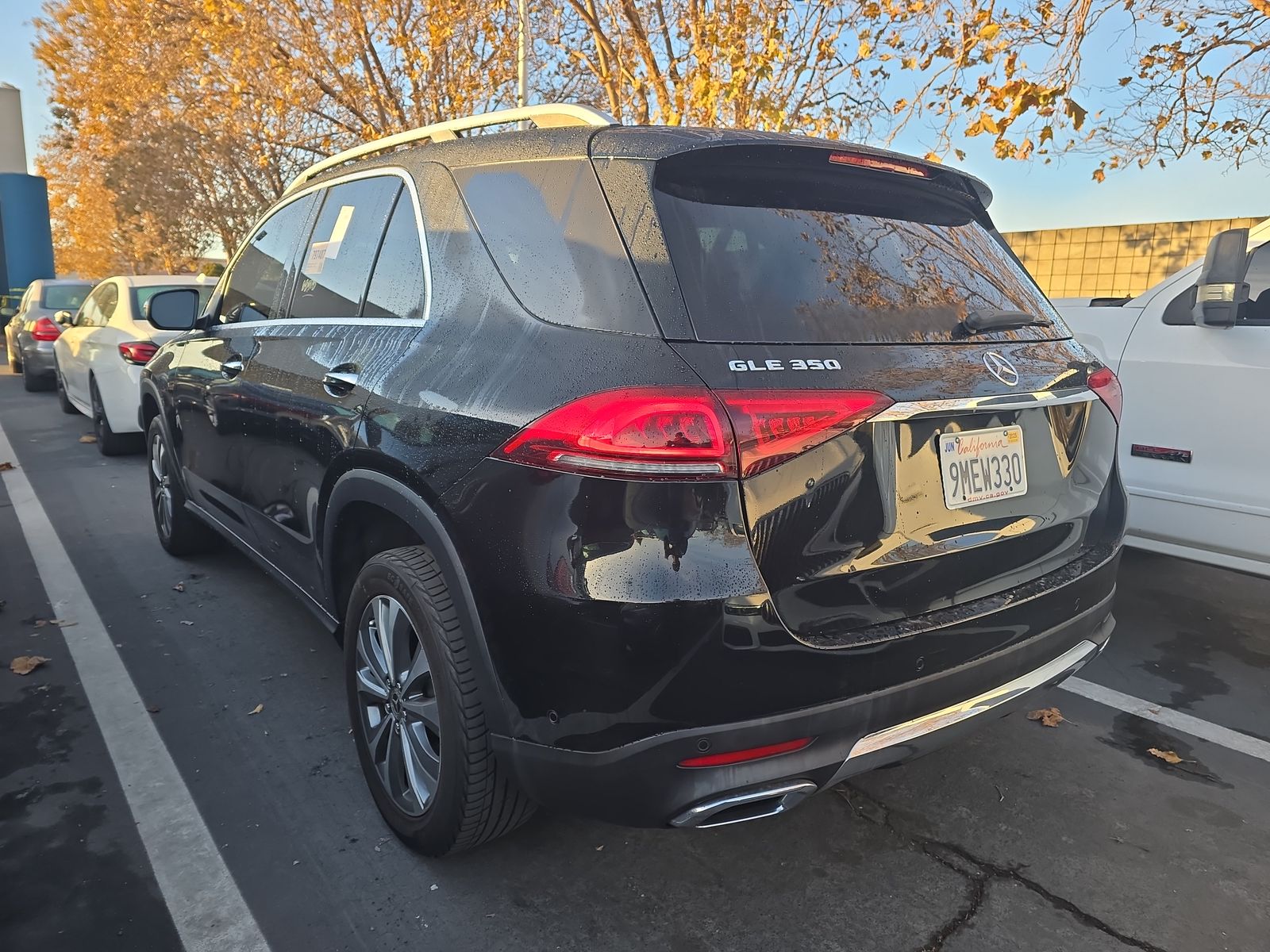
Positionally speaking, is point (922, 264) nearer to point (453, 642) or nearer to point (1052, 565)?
point (1052, 565)

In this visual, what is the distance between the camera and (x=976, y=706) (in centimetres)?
216

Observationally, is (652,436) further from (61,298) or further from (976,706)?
(61,298)

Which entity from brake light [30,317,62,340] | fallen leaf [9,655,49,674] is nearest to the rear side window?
fallen leaf [9,655,49,674]

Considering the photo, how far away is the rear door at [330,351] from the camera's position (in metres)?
2.55

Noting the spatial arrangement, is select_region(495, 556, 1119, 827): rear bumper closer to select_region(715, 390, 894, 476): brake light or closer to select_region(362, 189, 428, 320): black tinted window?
select_region(715, 390, 894, 476): brake light

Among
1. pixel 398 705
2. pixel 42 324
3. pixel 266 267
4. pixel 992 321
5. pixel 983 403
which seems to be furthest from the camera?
pixel 42 324

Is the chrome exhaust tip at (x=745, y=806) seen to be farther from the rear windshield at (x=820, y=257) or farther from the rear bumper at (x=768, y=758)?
the rear windshield at (x=820, y=257)

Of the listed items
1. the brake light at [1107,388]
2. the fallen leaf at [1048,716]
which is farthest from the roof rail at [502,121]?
the fallen leaf at [1048,716]

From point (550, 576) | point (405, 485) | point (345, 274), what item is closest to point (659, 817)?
point (550, 576)

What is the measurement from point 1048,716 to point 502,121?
2750mm

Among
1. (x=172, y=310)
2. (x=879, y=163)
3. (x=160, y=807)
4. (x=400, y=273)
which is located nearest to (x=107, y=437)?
(x=172, y=310)

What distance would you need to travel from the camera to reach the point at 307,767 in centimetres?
292

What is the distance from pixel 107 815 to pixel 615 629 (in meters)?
1.83

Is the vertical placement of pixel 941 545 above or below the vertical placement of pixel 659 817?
above
